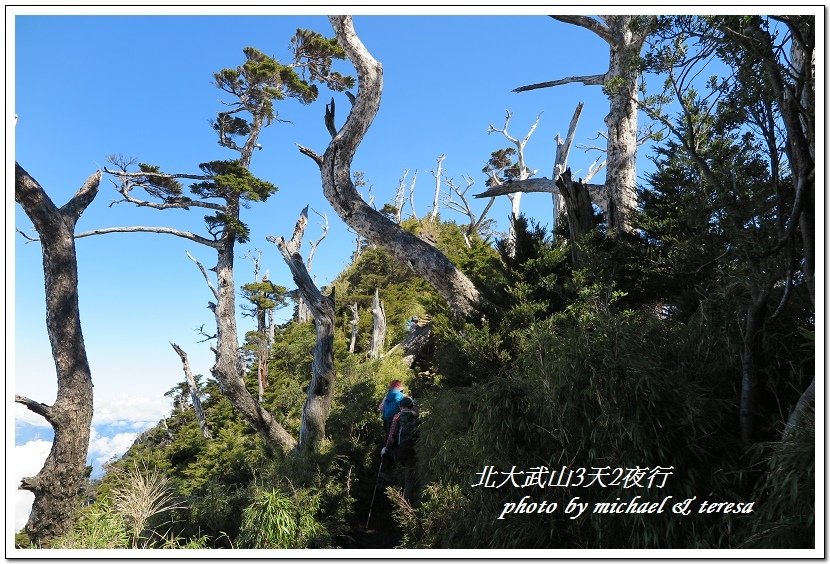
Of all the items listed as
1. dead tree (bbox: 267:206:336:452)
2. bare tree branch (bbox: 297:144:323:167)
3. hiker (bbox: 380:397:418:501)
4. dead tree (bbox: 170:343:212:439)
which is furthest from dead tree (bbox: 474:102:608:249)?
dead tree (bbox: 170:343:212:439)

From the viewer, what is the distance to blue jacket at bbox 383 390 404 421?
Result: 24.6ft

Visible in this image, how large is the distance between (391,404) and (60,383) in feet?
14.5

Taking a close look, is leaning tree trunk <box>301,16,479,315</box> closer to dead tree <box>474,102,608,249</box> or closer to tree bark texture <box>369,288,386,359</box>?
dead tree <box>474,102,608,249</box>

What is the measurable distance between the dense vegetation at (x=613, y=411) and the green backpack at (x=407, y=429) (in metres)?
Result: 0.37

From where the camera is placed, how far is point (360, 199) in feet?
27.3

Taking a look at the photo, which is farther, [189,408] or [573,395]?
[189,408]

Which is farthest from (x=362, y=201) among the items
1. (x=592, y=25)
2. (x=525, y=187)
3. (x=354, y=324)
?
(x=354, y=324)

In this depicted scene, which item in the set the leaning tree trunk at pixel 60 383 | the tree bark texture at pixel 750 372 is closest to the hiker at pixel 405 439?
the tree bark texture at pixel 750 372

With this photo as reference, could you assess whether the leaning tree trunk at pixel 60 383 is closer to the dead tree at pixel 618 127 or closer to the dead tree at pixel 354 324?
the dead tree at pixel 618 127

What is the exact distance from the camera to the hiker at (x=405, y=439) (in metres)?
6.86

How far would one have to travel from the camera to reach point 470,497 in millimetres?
4230
